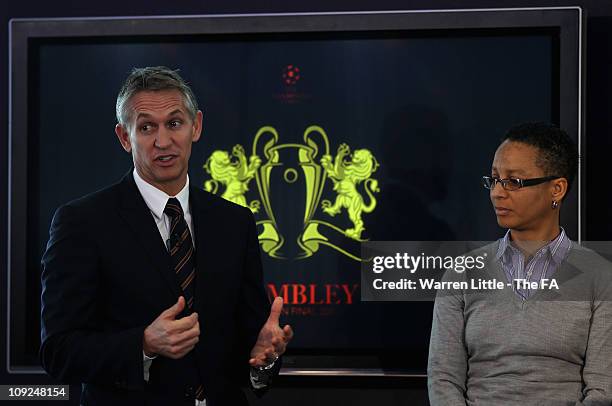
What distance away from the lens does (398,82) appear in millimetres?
2854

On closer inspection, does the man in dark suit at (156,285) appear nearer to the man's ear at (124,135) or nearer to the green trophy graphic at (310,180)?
the man's ear at (124,135)

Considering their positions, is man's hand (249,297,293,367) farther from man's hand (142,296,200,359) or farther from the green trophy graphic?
the green trophy graphic

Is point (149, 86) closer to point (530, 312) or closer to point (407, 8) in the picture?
point (530, 312)

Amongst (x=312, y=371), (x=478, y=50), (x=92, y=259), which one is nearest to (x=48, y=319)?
(x=92, y=259)

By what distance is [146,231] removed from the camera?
182cm

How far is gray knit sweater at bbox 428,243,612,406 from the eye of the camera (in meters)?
2.11

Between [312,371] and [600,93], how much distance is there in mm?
1404

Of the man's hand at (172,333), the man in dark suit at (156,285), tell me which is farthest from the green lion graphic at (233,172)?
the man's hand at (172,333)

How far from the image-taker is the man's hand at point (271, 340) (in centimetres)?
181

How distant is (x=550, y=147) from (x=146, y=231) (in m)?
1.14

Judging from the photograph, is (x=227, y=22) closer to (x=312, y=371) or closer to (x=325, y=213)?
(x=325, y=213)

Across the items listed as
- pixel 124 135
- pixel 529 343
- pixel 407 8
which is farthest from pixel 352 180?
pixel 124 135

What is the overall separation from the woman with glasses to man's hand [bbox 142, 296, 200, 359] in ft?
2.77

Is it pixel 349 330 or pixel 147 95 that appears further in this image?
pixel 349 330
